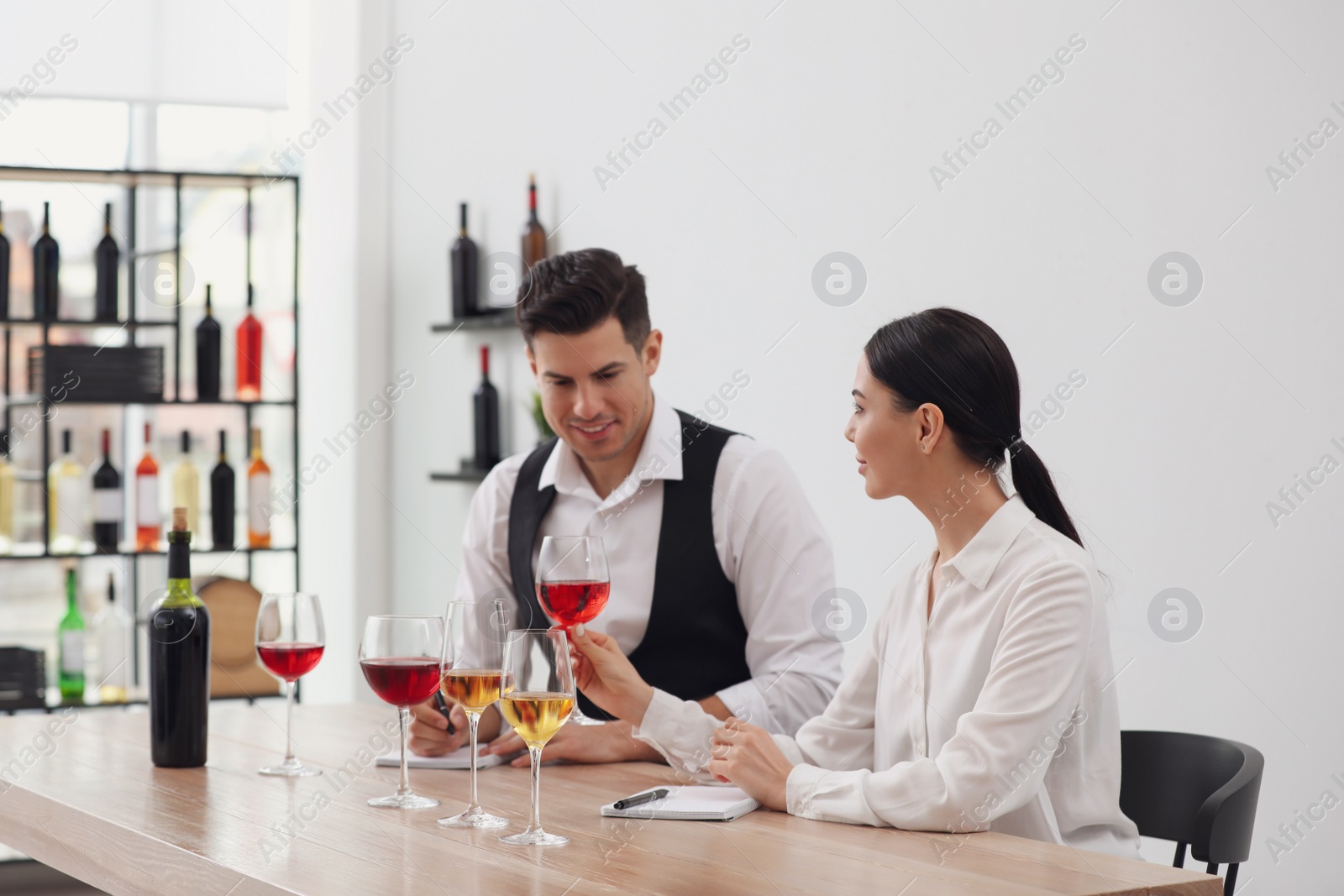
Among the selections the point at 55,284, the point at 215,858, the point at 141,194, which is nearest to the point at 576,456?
the point at 215,858

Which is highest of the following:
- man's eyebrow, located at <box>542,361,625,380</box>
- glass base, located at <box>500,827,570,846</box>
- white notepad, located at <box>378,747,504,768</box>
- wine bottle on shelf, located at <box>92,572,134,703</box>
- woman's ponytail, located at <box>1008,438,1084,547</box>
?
man's eyebrow, located at <box>542,361,625,380</box>

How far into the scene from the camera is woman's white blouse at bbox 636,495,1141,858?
5.17ft

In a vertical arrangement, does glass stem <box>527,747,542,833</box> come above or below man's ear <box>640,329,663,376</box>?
below

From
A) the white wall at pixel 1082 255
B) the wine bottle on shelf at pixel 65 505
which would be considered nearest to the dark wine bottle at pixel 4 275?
the wine bottle on shelf at pixel 65 505

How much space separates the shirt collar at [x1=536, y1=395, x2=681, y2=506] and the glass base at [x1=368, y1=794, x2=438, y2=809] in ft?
2.85

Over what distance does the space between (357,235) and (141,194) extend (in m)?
0.86

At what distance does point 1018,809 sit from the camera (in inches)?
65.6

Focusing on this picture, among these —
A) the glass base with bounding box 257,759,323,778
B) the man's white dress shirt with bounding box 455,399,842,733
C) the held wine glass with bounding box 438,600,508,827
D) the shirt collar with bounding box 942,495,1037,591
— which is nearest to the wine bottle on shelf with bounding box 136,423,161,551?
the man's white dress shirt with bounding box 455,399,842,733

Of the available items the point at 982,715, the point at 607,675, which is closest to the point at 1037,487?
the point at 982,715

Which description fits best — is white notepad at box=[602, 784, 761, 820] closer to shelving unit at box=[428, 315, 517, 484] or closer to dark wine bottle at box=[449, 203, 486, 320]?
shelving unit at box=[428, 315, 517, 484]

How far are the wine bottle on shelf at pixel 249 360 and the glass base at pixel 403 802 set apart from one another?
136 inches

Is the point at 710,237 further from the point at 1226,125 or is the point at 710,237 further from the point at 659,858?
the point at 659,858

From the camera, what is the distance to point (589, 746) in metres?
2.00

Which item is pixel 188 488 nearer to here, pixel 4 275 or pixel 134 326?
pixel 134 326
